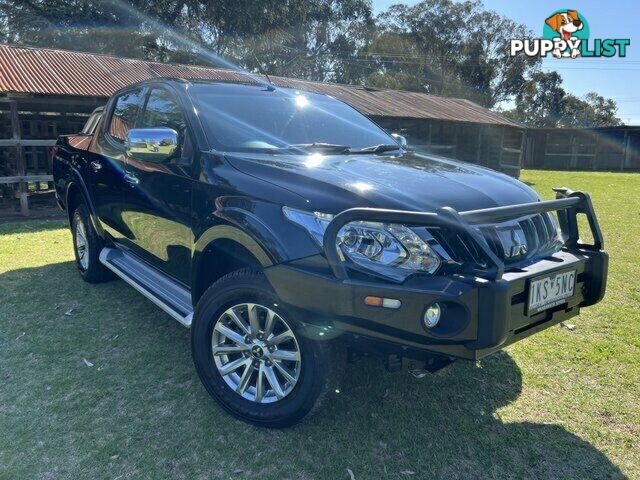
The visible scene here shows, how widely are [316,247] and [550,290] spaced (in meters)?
1.19

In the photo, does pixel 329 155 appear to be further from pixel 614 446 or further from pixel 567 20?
pixel 567 20

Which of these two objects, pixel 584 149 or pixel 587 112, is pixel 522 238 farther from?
pixel 587 112

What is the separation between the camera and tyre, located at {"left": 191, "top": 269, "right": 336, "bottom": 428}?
2465 millimetres

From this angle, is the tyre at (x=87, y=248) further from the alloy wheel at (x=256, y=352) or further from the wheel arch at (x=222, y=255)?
the alloy wheel at (x=256, y=352)

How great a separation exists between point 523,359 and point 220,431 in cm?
220

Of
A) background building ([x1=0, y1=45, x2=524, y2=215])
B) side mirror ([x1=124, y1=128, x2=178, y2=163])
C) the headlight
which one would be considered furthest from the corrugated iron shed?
the headlight

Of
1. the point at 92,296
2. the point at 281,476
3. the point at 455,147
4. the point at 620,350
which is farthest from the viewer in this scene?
the point at 455,147

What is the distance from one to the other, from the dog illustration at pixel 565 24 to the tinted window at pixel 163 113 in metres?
29.3

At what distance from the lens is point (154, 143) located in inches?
123

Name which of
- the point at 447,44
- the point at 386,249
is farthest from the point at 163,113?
the point at 447,44

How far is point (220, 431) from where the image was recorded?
8.89 feet

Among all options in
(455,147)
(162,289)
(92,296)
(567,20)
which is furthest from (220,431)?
(567,20)

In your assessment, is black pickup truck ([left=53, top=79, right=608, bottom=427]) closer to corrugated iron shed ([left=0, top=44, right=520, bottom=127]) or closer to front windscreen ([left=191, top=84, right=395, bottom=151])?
front windscreen ([left=191, top=84, right=395, bottom=151])

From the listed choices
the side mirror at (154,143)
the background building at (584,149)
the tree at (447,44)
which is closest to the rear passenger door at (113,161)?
the side mirror at (154,143)
